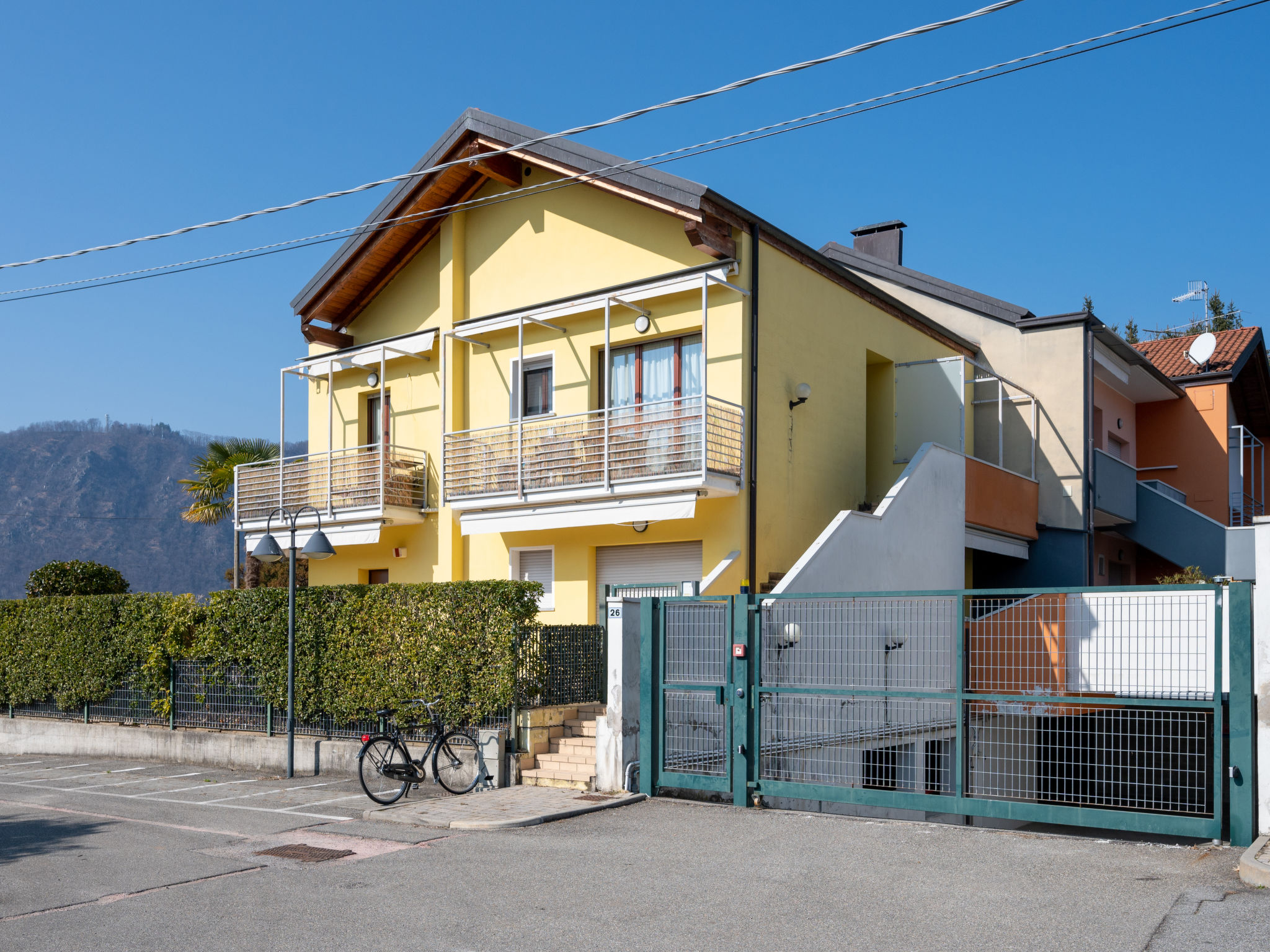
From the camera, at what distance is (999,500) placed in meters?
18.9

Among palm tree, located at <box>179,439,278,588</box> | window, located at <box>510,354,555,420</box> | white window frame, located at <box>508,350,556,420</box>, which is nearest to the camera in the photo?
white window frame, located at <box>508,350,556,420</box>

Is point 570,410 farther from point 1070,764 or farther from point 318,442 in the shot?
point 1070,764

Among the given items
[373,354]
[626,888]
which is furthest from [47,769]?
[626,888]

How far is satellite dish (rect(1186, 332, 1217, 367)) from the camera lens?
2559 cm

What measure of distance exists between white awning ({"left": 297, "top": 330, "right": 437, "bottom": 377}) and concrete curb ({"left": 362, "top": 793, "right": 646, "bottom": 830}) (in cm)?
996

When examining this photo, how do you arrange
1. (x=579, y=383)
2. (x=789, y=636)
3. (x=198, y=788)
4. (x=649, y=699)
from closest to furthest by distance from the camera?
(x=789, y=636) < (x=649, y=699) < (x=198, y=788) < (x=579, y=383)

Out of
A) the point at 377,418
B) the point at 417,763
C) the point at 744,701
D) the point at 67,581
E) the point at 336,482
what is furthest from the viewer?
the point at 67,581

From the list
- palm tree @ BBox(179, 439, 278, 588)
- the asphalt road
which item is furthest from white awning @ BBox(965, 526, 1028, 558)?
palm tree @ BBox(179, 439, 278, 588)

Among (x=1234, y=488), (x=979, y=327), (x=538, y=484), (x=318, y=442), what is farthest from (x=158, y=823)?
(x=1234, y=488)

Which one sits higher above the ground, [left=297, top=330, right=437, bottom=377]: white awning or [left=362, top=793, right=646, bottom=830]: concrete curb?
[left=297, top=330, right=437, bottom=377]: white awning

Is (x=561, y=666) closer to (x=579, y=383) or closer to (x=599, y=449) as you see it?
(x=599, y=449)

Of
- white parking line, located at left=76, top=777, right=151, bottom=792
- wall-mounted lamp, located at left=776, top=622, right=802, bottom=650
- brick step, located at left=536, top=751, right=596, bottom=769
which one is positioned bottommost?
white parking line, located at left=76, top=777, right=151, bottom=792

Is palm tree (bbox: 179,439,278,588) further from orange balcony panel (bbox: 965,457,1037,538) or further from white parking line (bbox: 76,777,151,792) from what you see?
orange balcony panel (bbox: 965,457,1037,538)

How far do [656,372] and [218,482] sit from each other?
1570 centimetres
